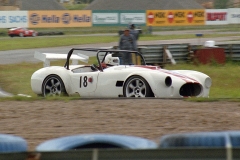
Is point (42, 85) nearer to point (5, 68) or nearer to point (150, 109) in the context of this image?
point (150, 109)

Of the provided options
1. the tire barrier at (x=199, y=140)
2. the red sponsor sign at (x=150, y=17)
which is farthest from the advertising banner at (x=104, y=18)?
the tire barrier at (x=199, y=140)

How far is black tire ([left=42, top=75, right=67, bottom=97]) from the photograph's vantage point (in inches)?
409

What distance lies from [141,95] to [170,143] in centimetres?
574

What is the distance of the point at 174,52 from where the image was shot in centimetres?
1764

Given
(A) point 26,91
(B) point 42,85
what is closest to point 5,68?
(A) point 26,91

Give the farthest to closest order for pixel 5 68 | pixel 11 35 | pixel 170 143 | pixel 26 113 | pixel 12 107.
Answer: pixel 11 35 < pixel 5 68 < pixel 12 107 < pixel 26 113 < pixel 170 143

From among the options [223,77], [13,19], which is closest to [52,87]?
[223,77]

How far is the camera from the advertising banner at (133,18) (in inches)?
1578

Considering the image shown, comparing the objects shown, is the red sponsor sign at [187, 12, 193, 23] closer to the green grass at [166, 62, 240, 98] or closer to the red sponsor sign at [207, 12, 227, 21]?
the red sponsor sign at [207, 12, 227, 21]

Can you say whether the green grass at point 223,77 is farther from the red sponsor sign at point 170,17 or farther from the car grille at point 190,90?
the red sponsor sign at point 170,17

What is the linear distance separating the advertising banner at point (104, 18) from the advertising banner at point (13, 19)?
201 inches

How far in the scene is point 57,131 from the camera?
6.89 metres

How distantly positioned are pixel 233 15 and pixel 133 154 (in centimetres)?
3906

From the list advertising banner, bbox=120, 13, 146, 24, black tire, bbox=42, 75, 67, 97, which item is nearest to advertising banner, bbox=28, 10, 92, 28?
advertising banner, bbox=120, 13, 146, 24
